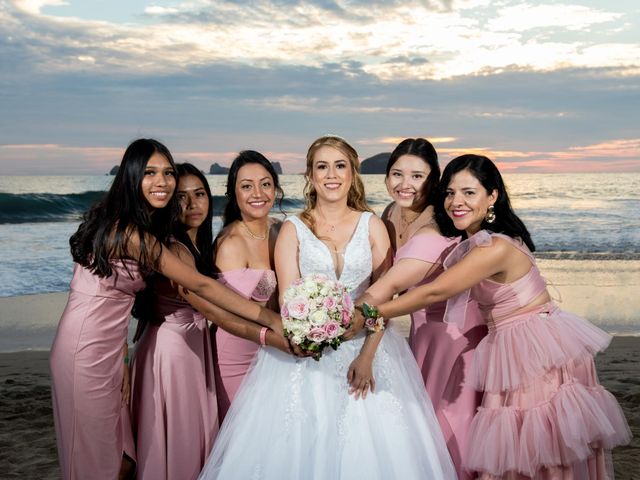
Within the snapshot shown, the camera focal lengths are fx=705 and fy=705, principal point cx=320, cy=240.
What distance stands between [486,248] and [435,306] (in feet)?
2.68

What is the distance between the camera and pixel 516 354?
13.9ft

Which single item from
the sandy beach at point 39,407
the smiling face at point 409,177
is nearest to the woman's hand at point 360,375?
the smiling face at point 409,177

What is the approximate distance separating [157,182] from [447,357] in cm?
226

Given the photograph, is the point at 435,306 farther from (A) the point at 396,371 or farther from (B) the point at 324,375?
(B) the point at 324,375

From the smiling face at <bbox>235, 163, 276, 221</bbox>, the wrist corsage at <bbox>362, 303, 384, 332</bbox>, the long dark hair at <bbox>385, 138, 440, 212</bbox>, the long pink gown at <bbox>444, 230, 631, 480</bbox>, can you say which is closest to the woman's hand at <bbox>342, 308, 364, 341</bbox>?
the wrist corsage at <bbox>362, 303, 384, 332</bbox>

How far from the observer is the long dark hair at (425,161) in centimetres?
496

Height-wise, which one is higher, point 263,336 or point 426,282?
point 426,282

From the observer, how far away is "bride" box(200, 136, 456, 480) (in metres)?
4.09

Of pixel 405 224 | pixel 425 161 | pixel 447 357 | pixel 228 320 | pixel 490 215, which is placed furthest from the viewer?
pixel 405 224

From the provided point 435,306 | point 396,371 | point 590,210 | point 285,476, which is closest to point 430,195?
point 435,306

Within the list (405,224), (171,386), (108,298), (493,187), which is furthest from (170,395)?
(493,187)

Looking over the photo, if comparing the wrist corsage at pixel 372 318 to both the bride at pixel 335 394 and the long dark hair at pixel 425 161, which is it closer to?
the bride at pixel 335 394

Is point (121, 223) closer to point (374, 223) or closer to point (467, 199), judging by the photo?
point (374, 223)

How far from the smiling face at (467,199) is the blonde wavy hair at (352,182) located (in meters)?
0.60
